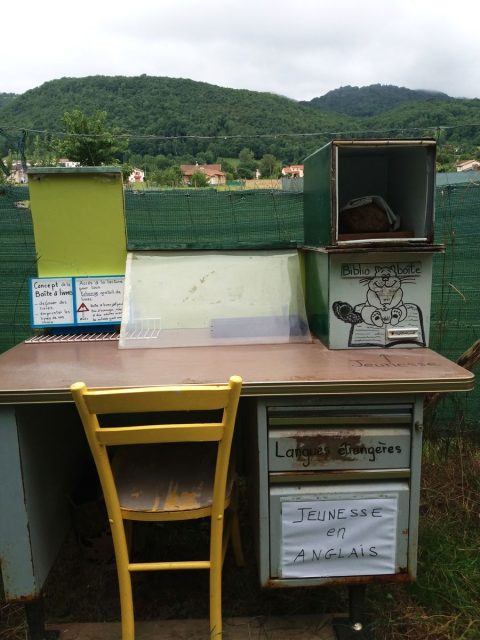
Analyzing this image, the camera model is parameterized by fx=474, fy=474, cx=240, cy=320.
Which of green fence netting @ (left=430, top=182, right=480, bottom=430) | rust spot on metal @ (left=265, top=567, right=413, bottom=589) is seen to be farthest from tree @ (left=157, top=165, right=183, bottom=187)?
rust spot on metal @ (left=265, top=567, right=413, bottom=589)

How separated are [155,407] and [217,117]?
49.4ft

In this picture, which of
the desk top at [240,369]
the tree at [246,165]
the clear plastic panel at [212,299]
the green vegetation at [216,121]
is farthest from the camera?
the tree at [246,165]

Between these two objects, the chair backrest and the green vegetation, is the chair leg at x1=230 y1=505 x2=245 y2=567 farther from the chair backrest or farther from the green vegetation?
the green vegetation

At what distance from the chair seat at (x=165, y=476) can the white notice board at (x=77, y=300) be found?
0.67 m

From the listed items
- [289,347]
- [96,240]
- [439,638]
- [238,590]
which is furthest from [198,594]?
[96,240]

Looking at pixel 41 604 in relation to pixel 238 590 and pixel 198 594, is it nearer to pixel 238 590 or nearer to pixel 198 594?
pixel 198 594

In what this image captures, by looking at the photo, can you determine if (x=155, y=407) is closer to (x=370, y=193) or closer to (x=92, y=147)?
(x=370, y=193)

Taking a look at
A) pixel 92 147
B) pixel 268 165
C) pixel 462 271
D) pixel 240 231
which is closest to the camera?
pixel 462 271

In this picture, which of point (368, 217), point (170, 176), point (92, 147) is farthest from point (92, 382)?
point (92, 147)

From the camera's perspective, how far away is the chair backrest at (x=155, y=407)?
1207mm

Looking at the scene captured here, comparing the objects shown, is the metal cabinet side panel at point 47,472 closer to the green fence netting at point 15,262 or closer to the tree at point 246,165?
the green fence netting at point 15,262

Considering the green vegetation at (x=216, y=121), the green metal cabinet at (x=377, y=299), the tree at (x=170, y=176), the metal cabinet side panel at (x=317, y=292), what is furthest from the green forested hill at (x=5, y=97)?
the green metal cabinet at (x=377, y=299)

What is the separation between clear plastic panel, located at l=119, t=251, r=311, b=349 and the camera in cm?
197

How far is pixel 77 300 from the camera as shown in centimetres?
221
